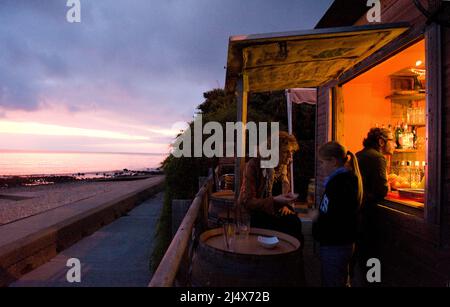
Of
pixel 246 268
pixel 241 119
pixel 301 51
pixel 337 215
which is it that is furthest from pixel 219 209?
pixel 246 268

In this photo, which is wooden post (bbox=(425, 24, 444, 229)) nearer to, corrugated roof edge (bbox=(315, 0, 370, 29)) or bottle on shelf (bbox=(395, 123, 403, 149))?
corrugated roof edge (bbox=(315, 0, 370, 29))

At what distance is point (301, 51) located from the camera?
3.68 meters

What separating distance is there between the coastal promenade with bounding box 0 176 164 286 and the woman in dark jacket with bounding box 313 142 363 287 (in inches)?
221

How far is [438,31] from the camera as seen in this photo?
288 cm

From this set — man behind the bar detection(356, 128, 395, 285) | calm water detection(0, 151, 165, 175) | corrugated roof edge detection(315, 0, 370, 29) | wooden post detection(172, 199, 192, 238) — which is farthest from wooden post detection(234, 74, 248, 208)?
calm water detection(0, 151, 165, 175)

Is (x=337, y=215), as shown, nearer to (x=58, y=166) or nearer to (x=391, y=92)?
(x=391, y=92)

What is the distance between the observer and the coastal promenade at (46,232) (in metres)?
6.04

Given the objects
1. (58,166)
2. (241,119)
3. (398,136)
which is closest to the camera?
(241,119)

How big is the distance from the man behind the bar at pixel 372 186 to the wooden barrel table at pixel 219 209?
66.2 inches

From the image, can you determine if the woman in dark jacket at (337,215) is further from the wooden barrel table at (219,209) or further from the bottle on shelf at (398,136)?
the bottle on shelf at (398,136)

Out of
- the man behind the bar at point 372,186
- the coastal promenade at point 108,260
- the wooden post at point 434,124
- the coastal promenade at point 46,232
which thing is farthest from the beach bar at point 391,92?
the coastal promenade at point 46,232

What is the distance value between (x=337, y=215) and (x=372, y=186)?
A: 156 cm
